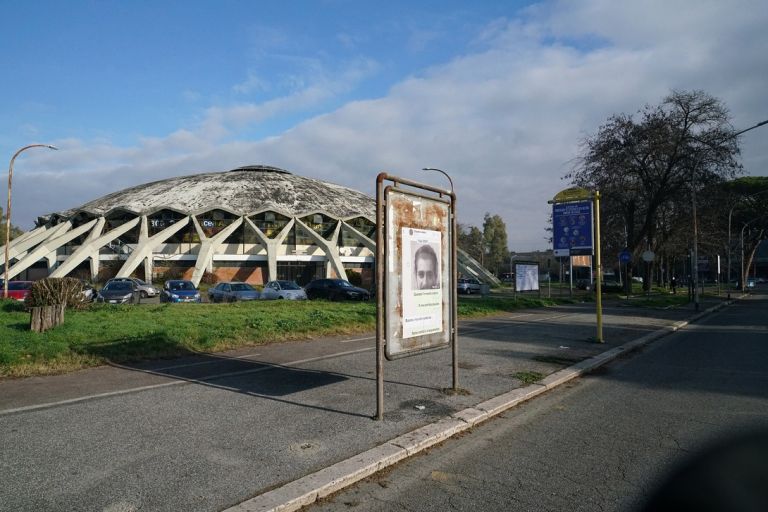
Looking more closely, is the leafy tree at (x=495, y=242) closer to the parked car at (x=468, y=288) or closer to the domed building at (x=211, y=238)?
the domed building at (x=211, y=238)

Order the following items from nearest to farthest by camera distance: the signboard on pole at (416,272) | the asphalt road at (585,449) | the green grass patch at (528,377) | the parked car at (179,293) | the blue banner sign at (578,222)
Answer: the asphalt road at (585,449)
the signboard on pole at (416,272)
the green grass patch at (528,377)
the blue banner sign at (578,222)
the parked car at (179,293)

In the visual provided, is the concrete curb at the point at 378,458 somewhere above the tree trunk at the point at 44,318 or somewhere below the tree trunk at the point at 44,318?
below

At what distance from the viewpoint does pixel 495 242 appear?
109750mm

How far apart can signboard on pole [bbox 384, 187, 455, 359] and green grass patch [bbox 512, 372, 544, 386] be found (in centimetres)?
170

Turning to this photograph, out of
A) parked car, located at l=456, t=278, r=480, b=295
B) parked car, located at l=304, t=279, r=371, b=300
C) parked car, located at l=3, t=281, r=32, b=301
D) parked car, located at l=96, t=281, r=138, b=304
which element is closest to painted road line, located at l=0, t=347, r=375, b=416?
parked car, located at l=96, t=281, r=138, b=304

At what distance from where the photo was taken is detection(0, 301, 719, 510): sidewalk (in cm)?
397

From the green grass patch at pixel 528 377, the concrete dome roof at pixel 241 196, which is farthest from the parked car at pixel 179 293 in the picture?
the concrete dome roof at pixel 241 196

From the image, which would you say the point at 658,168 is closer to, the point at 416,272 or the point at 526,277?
the point at 526,277

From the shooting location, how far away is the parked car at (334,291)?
28797mm

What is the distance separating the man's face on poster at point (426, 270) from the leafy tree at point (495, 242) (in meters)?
98.0

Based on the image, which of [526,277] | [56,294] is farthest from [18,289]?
[526,277]

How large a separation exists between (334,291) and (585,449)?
80.4 ft

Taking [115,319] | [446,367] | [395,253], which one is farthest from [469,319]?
[395,253]

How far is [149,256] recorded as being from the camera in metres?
46.0
